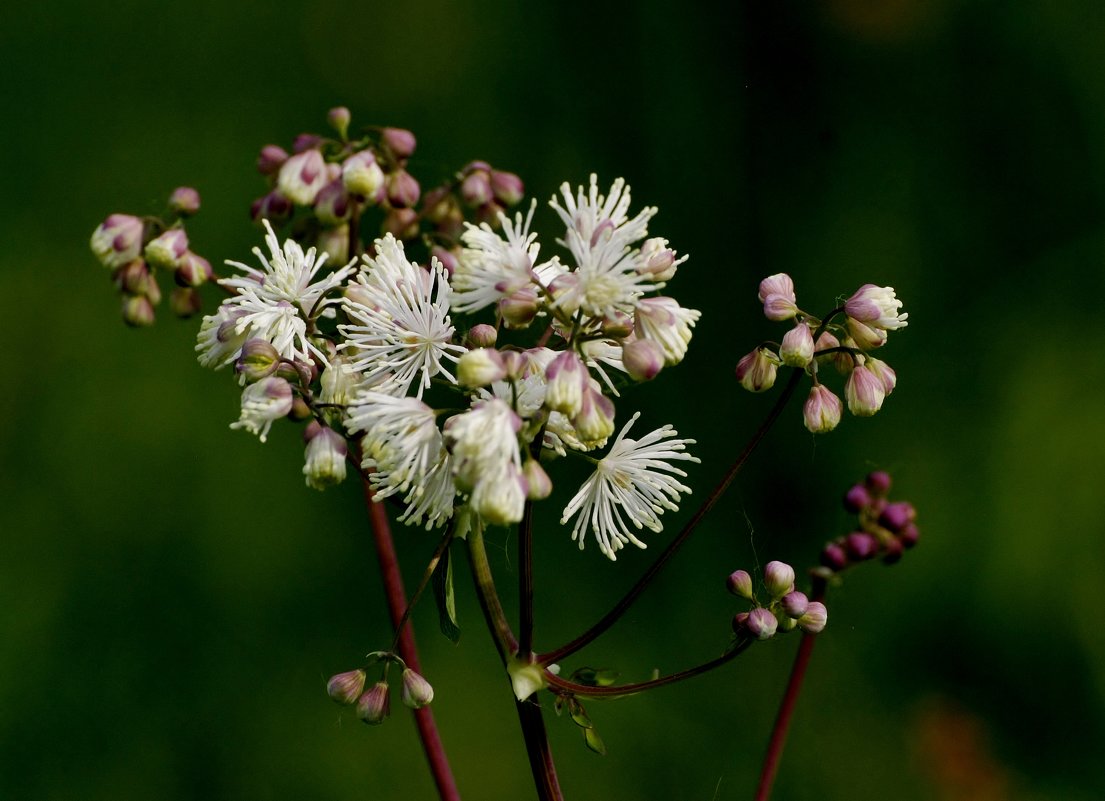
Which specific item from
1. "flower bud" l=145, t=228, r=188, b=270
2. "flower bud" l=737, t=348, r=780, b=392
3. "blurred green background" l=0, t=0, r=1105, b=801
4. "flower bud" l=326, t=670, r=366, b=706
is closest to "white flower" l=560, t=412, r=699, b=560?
"flower bud" l=737, t=348, r=780, b=392

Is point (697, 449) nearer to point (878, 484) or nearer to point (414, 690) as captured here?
point (878, 484)

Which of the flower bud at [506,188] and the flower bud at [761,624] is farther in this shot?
the flower bud at [506,188]

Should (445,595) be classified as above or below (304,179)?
below

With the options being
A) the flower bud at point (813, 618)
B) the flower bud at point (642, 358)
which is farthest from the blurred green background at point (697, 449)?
the flower bud at point (642, 358)

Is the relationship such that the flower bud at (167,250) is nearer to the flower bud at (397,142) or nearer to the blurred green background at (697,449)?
the flower bud at (397,142)

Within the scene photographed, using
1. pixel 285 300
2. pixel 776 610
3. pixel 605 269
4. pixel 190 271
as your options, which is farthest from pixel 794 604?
pixel 190 271

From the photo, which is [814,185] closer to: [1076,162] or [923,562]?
[1076,162]

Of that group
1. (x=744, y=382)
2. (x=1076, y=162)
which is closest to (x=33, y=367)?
(x=744, y=382)
